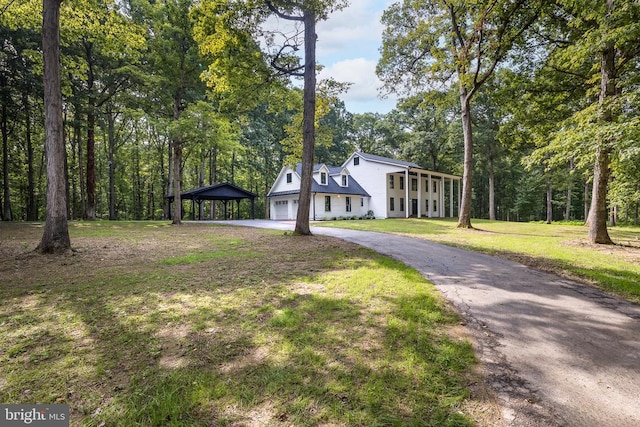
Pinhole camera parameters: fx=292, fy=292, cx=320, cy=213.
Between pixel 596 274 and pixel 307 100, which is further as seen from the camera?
pixel 307 100

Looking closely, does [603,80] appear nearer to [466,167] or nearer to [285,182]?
[466,167]

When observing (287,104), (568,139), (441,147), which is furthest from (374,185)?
(568,139)

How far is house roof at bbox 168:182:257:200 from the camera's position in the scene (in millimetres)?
24141

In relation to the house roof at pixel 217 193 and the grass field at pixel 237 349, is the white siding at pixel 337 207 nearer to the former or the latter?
the house roof at pixel 217 193

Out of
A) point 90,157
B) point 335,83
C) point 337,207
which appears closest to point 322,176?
point 337,207

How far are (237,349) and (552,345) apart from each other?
3.20 metres

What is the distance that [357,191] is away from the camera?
28.8 m

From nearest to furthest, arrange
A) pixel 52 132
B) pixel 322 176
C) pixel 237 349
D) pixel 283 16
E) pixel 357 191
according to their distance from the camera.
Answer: pixel 237 349 → pixel 52 132 → pixel 283 16 → pixel 322 176 → pixel 357 191

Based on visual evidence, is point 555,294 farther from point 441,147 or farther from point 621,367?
point 441,147

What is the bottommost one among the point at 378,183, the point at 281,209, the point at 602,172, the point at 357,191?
the point at 281,209

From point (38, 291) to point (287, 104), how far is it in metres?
11.2

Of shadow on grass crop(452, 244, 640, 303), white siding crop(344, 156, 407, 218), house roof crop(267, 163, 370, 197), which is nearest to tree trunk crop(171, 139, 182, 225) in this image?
house roof crop(267, 163, 370, 197)

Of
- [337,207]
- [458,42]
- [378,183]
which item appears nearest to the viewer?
[458,42]

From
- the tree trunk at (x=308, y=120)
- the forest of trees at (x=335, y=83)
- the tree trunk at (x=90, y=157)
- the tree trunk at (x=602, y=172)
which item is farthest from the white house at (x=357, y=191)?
the tree trunk at (x=602, y=172)
